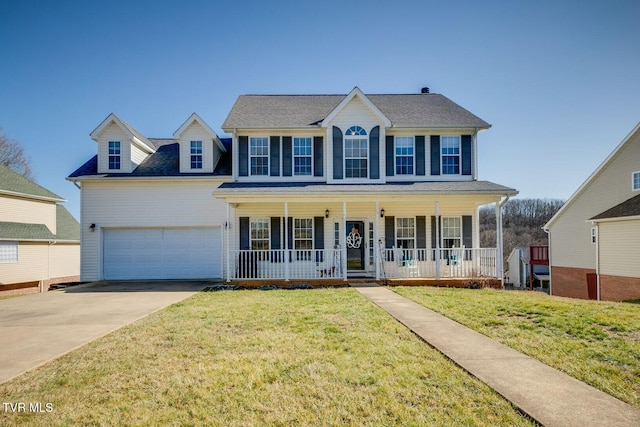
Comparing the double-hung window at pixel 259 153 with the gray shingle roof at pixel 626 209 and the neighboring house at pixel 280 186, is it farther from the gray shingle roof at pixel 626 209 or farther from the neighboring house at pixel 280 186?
the gray shingle roof at pixel 626 209

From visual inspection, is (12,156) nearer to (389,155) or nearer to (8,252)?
(8,252)

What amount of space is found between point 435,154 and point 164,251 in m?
12.9

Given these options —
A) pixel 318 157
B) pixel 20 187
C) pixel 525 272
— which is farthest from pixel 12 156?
pixel 525 272

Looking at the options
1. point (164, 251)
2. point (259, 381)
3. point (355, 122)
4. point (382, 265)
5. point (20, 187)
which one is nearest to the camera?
point (259, 381)

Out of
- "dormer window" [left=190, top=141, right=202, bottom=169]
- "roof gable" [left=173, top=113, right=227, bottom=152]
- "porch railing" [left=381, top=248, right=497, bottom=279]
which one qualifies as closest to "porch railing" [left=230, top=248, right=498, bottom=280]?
"porch railing" [left=381, top=248, right=497, bottom=279]

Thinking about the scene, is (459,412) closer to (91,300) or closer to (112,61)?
(91,300)

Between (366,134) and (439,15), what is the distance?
5.00 m

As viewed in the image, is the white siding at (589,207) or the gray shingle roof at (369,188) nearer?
the gray shingle roof at (369,188)

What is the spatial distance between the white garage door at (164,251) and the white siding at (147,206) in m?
0.42

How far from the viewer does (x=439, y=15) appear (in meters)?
12.4

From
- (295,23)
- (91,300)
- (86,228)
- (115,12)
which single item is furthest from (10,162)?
(295,23)

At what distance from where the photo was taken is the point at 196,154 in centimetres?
1609

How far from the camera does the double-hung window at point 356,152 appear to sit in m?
15.0

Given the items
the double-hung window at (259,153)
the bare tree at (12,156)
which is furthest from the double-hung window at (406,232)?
the bare tree at (12,156)
